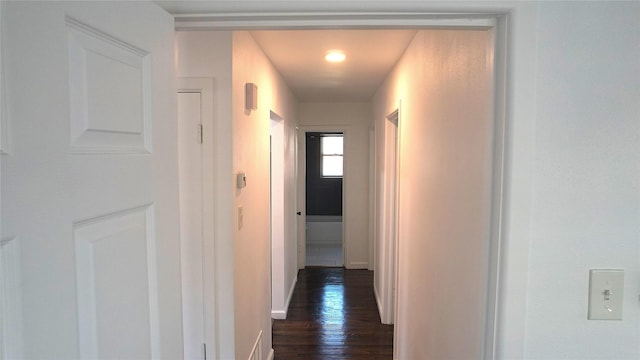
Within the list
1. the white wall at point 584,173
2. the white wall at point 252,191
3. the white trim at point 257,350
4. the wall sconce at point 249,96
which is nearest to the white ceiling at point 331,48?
the white wall at point 252,191

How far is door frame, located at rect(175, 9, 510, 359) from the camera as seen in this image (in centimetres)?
83

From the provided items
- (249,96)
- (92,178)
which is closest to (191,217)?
(249,96)

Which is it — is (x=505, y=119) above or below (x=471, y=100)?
below

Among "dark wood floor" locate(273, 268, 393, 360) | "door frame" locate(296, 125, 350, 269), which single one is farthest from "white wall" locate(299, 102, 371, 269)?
"dark wood floor" locate(273, 268, 393, 360)

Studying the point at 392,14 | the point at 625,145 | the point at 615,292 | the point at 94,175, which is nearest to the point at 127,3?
the point at 94,175

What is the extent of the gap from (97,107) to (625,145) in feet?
3.67

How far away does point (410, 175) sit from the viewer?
232 centimetres

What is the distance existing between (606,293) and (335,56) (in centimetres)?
225

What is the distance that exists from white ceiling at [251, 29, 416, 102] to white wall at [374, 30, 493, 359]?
19 centimetres

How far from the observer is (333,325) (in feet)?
11.6

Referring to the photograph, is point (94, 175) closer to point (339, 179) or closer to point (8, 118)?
point (8, 118)

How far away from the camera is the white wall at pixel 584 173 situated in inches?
32.8

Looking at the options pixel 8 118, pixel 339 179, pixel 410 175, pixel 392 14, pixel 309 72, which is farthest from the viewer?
pixel 339 179

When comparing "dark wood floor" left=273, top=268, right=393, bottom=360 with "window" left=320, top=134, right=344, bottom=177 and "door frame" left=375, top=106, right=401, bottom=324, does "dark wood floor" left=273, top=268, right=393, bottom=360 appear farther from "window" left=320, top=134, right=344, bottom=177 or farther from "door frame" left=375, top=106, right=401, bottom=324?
"window" left=320, top=134, right=344, bottom=177
